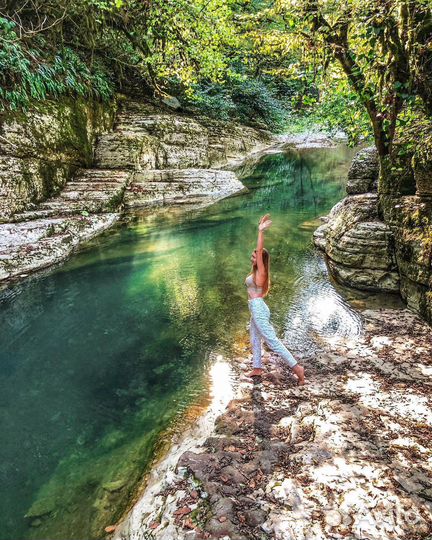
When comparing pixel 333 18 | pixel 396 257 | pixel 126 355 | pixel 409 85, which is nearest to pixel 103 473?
pixel 126 355

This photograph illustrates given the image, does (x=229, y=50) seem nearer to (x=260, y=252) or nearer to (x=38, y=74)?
(x=38, y=74)

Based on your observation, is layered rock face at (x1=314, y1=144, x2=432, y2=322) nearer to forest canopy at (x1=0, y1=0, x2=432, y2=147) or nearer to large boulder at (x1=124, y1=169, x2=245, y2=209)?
forest canopy at (x1=0, y1=0, x2=432, y2=147)

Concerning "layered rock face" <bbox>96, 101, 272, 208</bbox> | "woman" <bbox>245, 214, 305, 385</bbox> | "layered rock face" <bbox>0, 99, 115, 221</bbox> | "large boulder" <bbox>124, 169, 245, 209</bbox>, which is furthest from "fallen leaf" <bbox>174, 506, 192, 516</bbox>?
"layered rock face" <bbox>96, 101, 272, 208</bbox>

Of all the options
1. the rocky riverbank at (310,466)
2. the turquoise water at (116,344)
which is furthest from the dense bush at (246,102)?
the rocky riverbank at (310,466)

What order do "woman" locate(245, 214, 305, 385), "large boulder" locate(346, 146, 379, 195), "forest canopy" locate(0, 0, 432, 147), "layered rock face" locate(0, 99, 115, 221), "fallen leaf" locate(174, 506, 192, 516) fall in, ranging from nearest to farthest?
1. "fallen leaf" locate(174, 506, 192, 516)
2. "woman" locate(245, 214, 305, 385)
3. "forest canopy" locate(0, 0, 432, 147)
4. "large boulder" locate(346, 146, 379, 195)
5. "layered rock face" locate(0, 99, 115, 221)

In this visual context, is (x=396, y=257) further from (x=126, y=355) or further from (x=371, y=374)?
(x=126, y=355)

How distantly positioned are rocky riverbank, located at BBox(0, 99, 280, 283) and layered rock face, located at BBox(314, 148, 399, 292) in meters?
6.89

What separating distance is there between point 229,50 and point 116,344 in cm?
1483

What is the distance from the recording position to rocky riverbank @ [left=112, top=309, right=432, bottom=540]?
8.32ft

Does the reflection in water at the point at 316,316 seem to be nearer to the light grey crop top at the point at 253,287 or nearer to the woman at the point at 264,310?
the woman at the point at 264,310

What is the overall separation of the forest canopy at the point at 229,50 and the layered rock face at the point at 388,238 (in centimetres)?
93

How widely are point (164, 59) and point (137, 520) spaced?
16.2 meters

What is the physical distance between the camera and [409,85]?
5102 millimetres

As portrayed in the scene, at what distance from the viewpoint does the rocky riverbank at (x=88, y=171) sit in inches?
392
